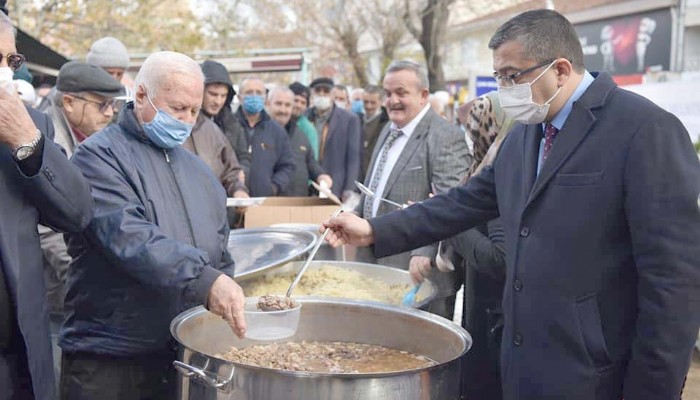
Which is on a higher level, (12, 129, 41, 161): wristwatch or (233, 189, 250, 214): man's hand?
(12, 129, 41, 161): wristwatch

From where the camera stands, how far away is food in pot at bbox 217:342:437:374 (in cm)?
258

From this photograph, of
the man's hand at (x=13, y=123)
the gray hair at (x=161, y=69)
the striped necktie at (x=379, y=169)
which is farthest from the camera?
the striped necktie at (x=379, y=169)

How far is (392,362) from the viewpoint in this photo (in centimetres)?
278

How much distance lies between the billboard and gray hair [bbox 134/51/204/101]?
25.0 m

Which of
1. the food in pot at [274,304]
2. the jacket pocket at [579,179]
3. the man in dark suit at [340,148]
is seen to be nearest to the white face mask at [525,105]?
the jacket pocket at [579,179]

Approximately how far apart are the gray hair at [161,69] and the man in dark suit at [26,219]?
53cm

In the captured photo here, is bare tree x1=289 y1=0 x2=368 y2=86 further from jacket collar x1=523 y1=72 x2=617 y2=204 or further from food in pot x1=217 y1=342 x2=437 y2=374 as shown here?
jacket collar x1=523 y1=72 x2=617 y2=204

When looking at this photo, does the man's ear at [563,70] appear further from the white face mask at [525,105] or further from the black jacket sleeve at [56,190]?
the black jacket sleeve at [56,190]

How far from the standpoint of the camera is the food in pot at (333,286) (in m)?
3.63

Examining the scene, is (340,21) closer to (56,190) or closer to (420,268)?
(420,268)

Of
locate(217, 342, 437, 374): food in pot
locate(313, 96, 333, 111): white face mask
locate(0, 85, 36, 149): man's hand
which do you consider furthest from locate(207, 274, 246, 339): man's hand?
locate(313, 96, 333, 111): white face mask

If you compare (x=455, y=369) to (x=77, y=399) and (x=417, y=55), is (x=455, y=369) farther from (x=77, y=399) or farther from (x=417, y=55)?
(x=417, y=55)


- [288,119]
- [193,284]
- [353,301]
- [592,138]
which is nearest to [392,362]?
[353,301]

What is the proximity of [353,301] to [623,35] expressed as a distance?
27.8 m
